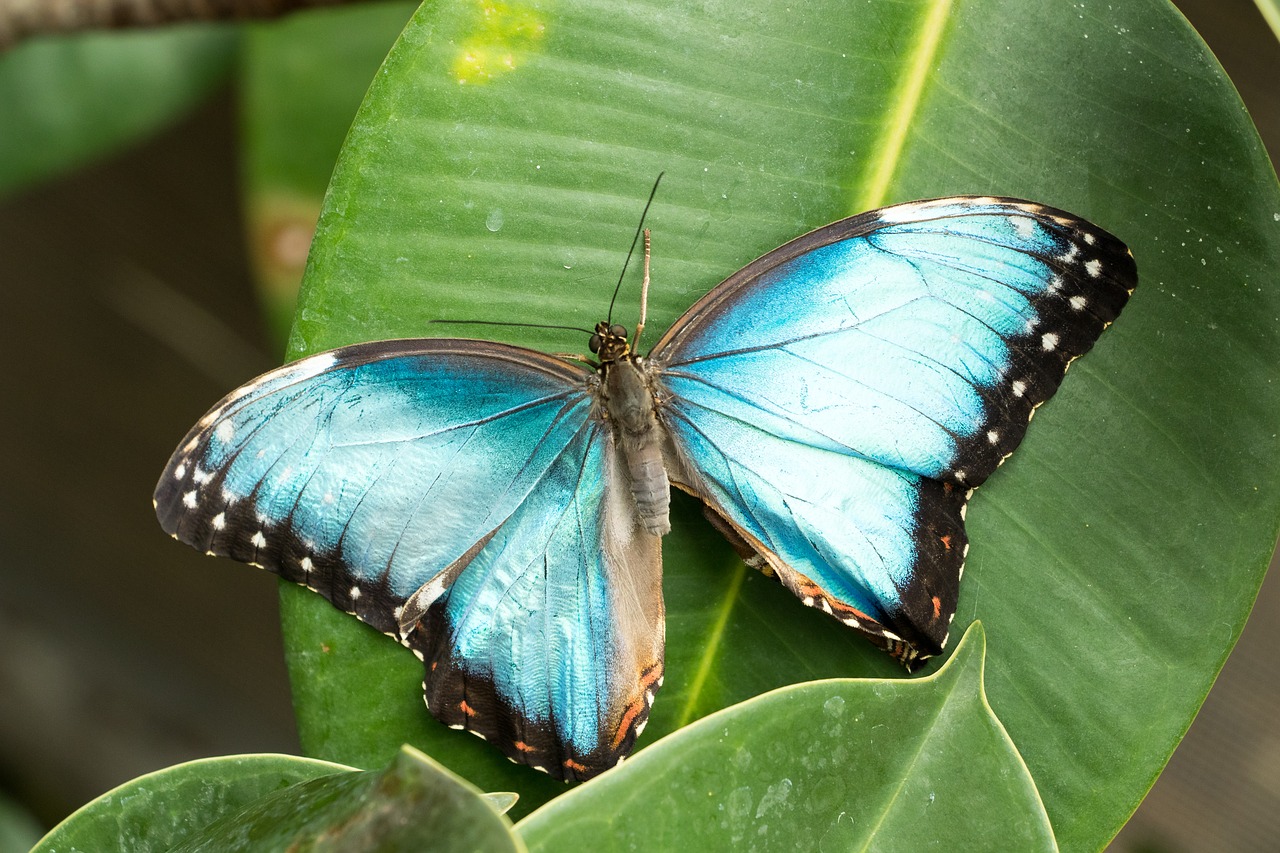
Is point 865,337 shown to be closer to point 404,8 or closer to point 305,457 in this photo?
point 305,457

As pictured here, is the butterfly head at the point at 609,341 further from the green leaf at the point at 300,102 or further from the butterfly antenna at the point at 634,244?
the green leaf at the point at 300,102

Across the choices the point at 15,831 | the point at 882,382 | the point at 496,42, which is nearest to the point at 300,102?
the point at 496,42

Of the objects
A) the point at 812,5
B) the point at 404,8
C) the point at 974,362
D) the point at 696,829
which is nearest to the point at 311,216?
the point at 404,8

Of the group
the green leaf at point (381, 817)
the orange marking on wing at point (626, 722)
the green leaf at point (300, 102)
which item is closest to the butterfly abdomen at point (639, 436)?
the orange marking on wing at point (626, 722)

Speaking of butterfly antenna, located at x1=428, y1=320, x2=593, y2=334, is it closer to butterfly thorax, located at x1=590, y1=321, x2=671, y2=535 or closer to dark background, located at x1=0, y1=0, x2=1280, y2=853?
butterfly thorax, located at x1=590, y1=321, x2=671, y2=535

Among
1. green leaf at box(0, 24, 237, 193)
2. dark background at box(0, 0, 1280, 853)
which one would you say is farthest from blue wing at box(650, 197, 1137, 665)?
dark background at box(0, 0, 1280, 853)

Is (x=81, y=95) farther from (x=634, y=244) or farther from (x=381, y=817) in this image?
(x=381, y=817)

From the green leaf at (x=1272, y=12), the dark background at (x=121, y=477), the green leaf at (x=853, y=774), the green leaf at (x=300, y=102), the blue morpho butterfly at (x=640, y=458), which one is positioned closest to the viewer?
the green leaf at (x=853, y=774)
